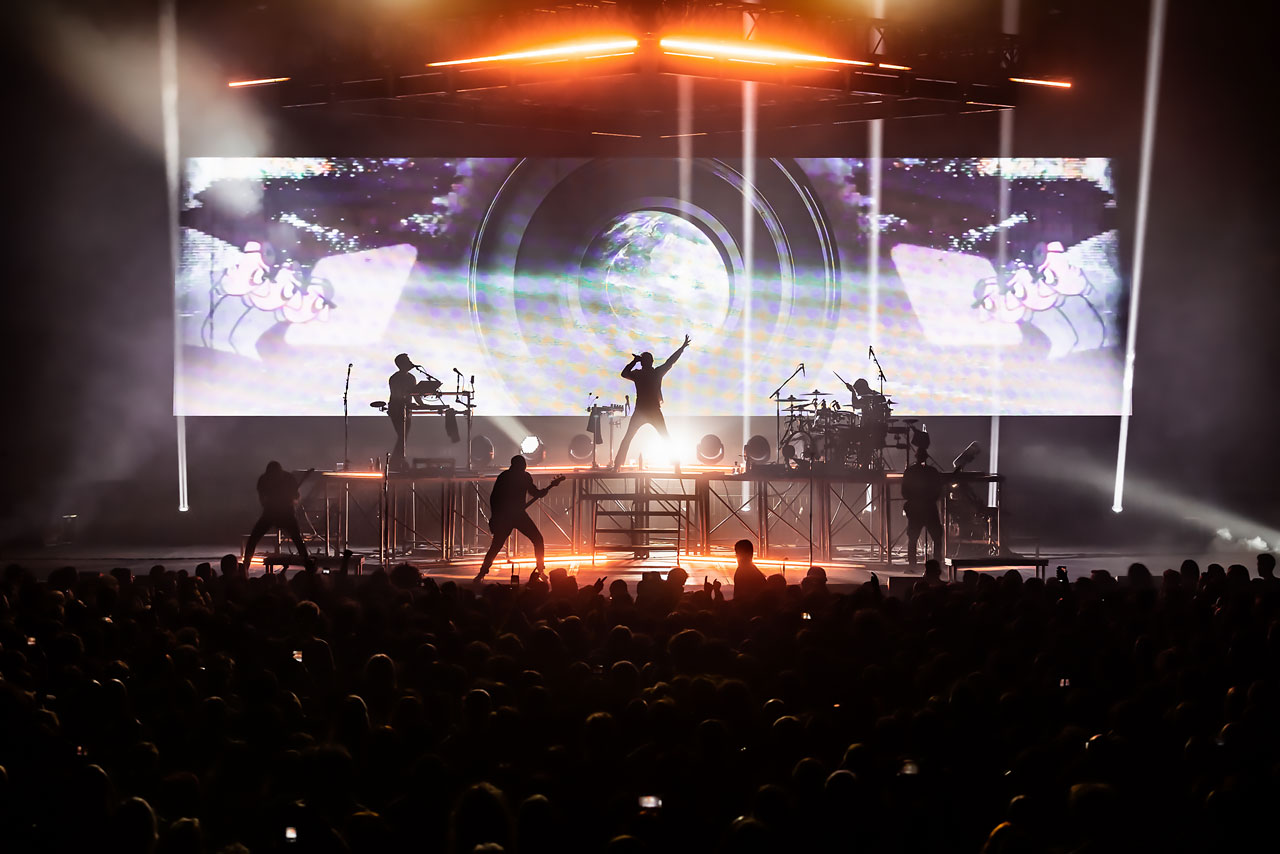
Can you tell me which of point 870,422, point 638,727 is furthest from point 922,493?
point 638,727

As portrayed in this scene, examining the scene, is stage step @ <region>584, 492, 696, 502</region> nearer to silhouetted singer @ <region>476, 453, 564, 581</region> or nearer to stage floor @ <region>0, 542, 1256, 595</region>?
stage floor @ <region>0, 542, 1256, 595</region>

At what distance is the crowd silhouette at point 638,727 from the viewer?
118 inches

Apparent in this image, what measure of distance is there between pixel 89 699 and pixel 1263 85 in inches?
685

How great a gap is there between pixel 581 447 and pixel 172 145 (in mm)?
7127

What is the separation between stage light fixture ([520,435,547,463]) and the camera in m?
15.8

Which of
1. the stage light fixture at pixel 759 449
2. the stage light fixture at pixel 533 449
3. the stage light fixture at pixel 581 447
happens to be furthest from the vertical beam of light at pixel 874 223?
the stage light fixture at pixel 533 449

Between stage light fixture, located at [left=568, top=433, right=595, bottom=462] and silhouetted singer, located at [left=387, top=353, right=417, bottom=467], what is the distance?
9.46ft

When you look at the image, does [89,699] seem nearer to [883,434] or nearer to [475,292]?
[883,434]

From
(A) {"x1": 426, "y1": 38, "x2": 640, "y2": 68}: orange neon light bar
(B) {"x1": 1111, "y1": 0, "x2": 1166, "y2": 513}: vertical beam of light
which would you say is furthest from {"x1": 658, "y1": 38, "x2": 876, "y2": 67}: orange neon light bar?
(B) {"x1": 1111, "y1": 0, "x2": 1166, "y2": 513}: vertical beam of light

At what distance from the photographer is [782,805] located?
297 cm

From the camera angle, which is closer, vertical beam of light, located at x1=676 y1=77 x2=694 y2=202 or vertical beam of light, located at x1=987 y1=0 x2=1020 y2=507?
vertical beam of light, located at x1=987 y1=0 x2=1020 y2=507

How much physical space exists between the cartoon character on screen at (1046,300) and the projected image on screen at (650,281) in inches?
1.1

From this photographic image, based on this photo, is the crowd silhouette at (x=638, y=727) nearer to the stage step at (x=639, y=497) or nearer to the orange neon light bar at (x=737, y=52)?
the stage step at (x=639, y=497)

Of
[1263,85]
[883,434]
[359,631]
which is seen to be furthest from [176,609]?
[1263,85]
